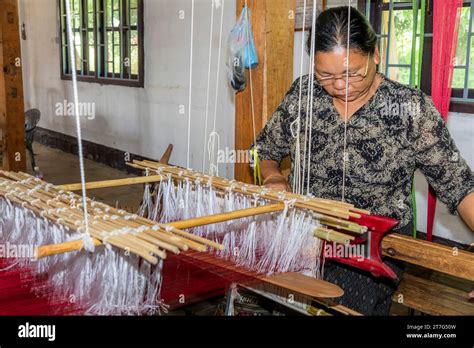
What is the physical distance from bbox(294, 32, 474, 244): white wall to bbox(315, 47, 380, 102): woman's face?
2.03 m

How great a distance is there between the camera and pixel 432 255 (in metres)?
1.59

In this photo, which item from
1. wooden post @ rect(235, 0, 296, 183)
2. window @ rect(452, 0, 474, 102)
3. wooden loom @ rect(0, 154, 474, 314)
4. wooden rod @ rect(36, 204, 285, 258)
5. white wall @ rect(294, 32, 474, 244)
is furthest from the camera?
white wall @ rect(294, 32, 474, 244)

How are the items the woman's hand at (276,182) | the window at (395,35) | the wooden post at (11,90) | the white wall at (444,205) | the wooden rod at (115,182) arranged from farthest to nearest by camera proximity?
the wooden post at (11,90) < the window at (395,35) < the white wall at (444,205) < the woman's hand at (276,182) < the wooden rod at (115,182)

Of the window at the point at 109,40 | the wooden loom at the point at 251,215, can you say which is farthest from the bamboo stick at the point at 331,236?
the window at the point at 109,40

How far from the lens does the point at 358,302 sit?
197 centimetres

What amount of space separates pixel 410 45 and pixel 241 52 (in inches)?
60.7

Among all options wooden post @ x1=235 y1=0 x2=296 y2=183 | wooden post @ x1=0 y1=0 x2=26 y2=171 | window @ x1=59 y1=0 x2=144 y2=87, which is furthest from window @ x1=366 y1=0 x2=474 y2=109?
window @ x1=59 y1=0 x2=144 y2=87

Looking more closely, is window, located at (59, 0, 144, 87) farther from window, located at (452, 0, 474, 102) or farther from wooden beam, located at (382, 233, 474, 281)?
wooden beam, located at (382, 233, 474, 281)

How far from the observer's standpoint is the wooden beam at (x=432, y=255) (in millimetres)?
1529

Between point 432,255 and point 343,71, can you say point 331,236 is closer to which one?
point 432,255

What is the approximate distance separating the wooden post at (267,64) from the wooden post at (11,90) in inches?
94.5

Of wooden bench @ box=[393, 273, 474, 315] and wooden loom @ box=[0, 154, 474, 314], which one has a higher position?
wooden loom @ box=[0, 154, 474, 314]

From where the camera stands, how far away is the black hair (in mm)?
1812

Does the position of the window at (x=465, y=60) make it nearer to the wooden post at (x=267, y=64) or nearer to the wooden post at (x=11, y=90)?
the wooden post at (x=267, y=64)
